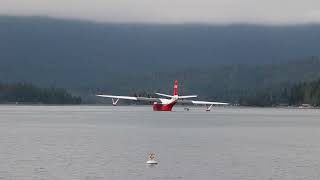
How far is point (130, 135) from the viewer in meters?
114

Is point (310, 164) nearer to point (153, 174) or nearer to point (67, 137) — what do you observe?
point (153, 174)

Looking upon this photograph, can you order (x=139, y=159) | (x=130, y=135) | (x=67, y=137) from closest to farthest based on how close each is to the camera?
(x=139, y=159) → (x=67, y=137) → (x=130, y=135)

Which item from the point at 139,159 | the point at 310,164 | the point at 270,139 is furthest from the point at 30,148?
the point at 270,139

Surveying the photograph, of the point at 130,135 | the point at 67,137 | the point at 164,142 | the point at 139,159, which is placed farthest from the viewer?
the point at 130,135

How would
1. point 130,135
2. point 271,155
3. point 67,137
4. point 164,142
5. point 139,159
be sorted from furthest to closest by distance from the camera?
1. point 130,135
2. point 67,137
3. point 164,142
4. point 271,155
5. point 139,159

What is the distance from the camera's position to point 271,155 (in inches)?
3142

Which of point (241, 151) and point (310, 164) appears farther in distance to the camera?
point (241, 151)

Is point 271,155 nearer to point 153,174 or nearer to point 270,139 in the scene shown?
point 153,174

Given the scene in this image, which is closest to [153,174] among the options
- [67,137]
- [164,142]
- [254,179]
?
[254,179]

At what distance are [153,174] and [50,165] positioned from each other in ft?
28.6

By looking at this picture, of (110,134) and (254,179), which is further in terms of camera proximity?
(110,134)

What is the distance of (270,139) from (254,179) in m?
48.5

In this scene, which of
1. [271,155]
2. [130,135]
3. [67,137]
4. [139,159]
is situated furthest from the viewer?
[130,135]

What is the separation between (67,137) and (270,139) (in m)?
23.0
